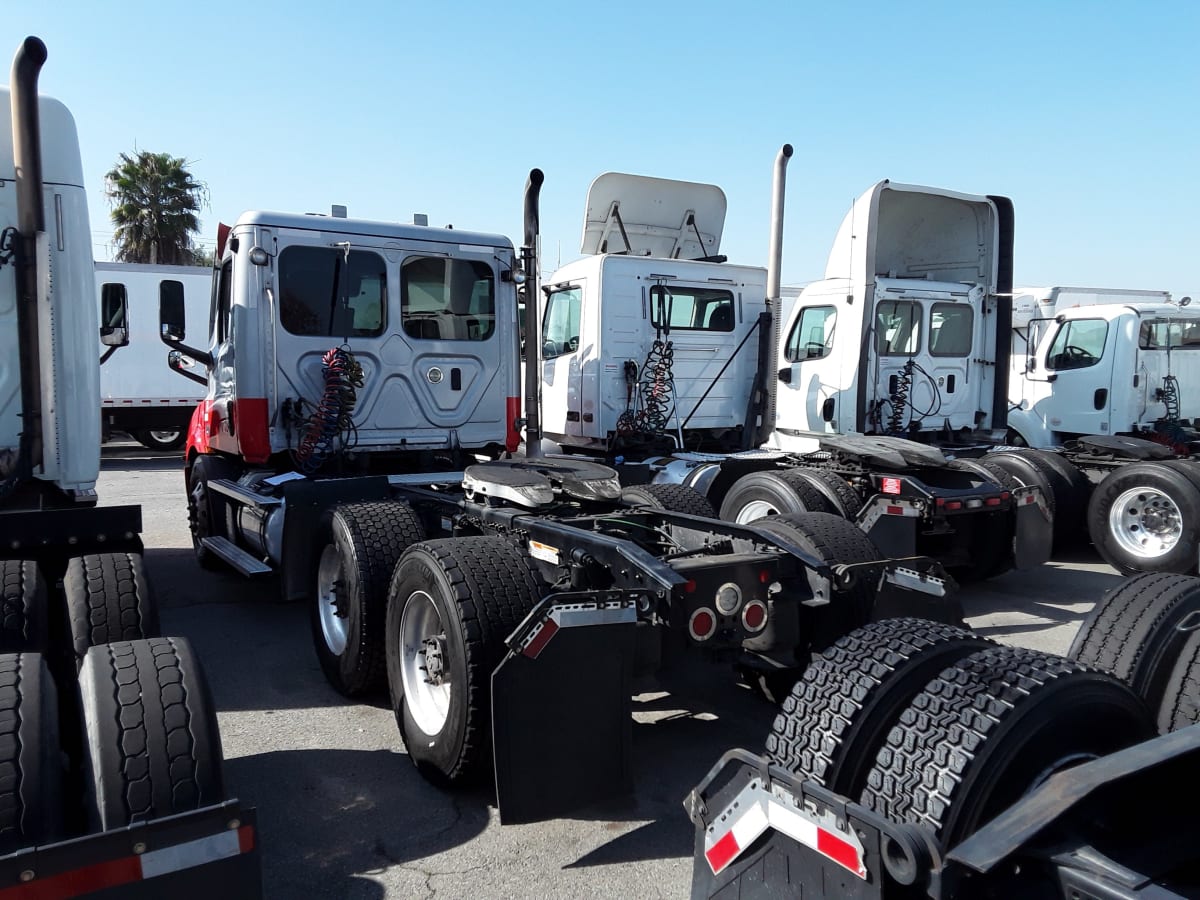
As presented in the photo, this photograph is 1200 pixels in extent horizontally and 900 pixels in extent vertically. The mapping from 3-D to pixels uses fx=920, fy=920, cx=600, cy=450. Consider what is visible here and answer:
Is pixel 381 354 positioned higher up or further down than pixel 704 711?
higher up

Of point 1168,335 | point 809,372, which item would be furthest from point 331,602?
point 1168,335

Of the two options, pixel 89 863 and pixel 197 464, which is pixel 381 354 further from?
pixel 89 863

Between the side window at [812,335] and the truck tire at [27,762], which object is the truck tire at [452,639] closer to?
the truck tire at [27,762]

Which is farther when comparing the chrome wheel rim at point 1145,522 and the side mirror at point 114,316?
the chrome wheel rim at point 1145,522

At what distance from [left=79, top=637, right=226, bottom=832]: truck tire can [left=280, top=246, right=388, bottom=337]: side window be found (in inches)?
166

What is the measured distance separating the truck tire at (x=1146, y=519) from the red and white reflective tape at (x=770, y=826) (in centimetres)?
696

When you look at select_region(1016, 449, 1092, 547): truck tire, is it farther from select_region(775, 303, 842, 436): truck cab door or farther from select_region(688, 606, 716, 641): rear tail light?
select_region(688, 606, 716, 641): rear tail light

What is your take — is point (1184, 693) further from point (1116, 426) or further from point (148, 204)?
point (148, 204)

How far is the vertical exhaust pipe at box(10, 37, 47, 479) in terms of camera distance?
174 inches

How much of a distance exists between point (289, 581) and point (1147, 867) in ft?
15.7

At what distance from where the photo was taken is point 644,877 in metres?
3.17

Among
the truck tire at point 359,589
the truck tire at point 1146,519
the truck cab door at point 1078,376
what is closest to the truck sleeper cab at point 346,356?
the truck tire at point 359,589

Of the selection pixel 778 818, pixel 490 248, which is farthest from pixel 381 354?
pixel 778 818

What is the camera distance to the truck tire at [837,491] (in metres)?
6.62
